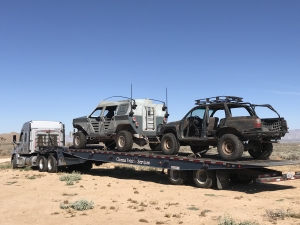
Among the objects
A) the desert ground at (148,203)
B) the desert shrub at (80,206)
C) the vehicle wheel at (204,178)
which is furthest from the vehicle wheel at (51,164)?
the desert shrub at (80,206)

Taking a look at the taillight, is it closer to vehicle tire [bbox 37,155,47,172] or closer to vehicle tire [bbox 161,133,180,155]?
vehicle tire [bbox 161,133,180,155]

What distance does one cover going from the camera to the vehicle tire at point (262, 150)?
11589 millimetres

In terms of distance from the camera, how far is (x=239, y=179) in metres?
12.0

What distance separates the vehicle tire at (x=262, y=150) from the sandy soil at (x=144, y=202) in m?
1.02

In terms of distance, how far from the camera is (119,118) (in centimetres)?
1414

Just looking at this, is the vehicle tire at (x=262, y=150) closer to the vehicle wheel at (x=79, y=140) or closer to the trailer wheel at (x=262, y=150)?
the trailer wheel at (x=262, y=150)

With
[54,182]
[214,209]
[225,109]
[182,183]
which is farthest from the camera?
[54,182]

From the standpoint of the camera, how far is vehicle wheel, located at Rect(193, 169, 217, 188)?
11.0 metres

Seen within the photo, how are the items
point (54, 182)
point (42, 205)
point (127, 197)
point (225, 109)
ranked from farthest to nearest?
1. point (54, 182)
2. point (225, 109)
3. point (127, 197)
4. point (42, 205)

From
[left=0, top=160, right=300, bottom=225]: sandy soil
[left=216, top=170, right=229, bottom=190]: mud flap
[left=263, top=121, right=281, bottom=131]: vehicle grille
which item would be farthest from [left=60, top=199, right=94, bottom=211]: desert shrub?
[left=263, top=121, right=281, bottom=131]: vehicle grille

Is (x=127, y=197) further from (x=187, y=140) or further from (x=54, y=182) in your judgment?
(x=54, y=182)

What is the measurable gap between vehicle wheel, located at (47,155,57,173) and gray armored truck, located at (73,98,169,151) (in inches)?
78.1

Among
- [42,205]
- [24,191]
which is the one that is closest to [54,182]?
[24,191]

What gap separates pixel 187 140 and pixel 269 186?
10.4ft
